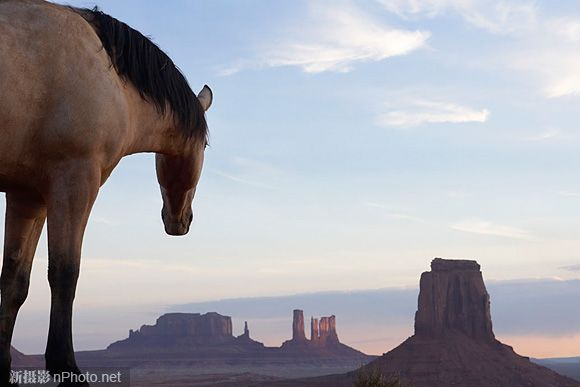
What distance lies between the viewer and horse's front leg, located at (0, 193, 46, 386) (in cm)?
458

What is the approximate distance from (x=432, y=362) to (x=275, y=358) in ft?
253

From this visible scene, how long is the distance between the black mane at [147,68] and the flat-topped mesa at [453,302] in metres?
109

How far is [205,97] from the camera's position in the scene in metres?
5.52

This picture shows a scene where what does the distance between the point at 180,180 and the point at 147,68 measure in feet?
3.38

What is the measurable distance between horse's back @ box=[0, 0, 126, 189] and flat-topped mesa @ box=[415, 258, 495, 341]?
360 ft

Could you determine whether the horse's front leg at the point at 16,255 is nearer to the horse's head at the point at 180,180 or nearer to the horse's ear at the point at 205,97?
the horse's head at the point at 180,180

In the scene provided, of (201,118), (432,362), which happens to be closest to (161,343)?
(432,362)

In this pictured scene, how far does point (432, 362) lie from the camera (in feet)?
343

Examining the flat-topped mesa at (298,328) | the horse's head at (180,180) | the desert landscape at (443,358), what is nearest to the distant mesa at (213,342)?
the flat-topped mesa at (298,328)

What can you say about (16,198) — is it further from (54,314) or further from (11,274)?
(54,314)

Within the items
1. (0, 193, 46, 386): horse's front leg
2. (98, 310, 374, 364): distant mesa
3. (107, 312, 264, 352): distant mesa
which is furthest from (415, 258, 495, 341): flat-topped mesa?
(0, 193, 46, 386): horse's front leg

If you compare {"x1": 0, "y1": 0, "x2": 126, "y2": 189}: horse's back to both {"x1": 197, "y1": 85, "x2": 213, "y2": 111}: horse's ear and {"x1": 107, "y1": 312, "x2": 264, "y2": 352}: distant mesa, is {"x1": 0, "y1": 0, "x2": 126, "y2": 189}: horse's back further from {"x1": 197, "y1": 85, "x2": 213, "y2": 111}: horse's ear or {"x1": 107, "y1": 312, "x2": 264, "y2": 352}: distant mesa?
{"x1": 107, "y1": 312, "x2": 264, "y2": 352}: distant mesa

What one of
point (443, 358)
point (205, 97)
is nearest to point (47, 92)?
point (205, 97)

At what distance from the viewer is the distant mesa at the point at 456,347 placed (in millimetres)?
98812
